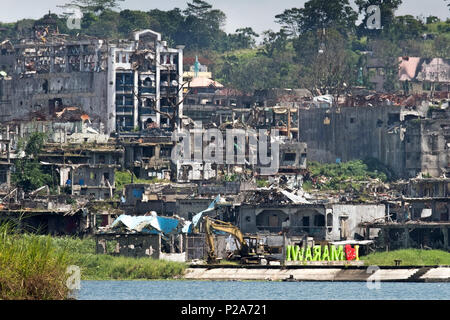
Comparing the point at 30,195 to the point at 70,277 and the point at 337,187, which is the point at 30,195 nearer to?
the point at 337,187

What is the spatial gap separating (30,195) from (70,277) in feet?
146

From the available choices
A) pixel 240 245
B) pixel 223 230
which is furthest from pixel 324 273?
pixel 240 245

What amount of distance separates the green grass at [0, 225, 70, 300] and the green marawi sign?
105 feet

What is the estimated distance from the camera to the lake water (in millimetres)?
59438

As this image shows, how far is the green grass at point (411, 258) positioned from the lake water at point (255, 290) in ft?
25.4

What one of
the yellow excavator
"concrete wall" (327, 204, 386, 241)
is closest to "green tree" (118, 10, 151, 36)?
"concrete wall" (327, 204, 386, 241)

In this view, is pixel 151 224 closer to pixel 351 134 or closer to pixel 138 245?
pixel 138 245

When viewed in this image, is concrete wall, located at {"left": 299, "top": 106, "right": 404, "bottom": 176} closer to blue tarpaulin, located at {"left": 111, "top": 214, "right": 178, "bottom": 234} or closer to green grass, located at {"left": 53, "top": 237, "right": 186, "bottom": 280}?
blue tarpaulin, located at {"left": 111, "top": 214, "right": 178, "bottom": 234}

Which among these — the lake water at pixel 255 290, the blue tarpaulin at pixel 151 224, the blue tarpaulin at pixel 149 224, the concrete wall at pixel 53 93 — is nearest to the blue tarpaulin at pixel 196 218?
the blue tarpaulin at pixel 151 224

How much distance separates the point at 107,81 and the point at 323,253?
4483 cm

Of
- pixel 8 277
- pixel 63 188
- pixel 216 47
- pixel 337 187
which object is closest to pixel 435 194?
pixel 337 187

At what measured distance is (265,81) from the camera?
151000 millimetres

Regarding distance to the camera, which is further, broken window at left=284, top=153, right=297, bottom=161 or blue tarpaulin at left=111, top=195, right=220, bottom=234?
broken window at left=284, top=153, right=297, bottom=161
